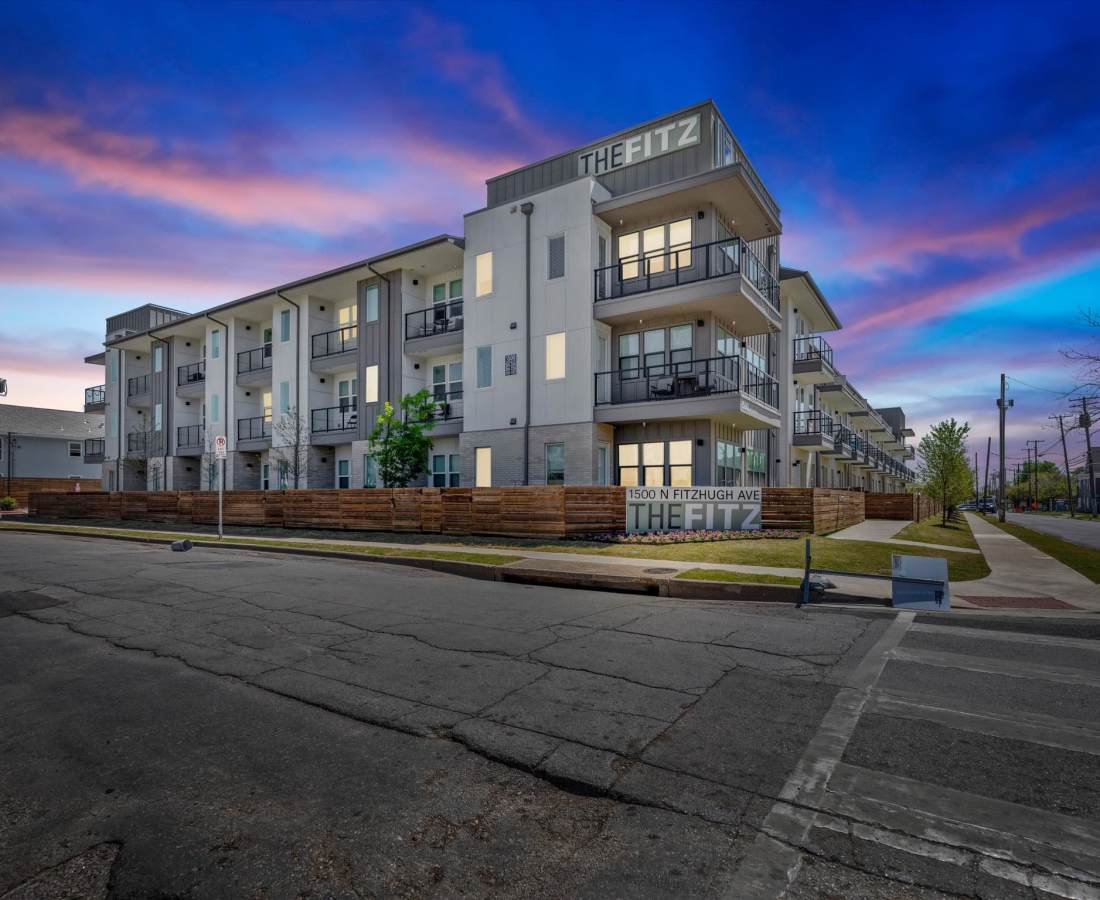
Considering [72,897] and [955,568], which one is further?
[955,568]

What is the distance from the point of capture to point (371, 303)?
28.9 meters

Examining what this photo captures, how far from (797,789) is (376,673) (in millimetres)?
3598

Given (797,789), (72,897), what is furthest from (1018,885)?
(72,897)

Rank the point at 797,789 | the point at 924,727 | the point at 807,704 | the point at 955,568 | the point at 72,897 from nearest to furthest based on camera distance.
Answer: the point at 72,897
the point at 797,789
the point at 924,727
the point at 807,704
the point at 955,568

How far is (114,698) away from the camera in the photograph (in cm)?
491

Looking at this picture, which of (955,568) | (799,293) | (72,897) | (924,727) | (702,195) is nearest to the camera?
(72,897)

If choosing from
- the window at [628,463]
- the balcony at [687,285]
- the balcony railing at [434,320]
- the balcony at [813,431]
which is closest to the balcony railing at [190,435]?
the balcony railing at [434,320]

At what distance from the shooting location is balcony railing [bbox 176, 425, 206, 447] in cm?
3709

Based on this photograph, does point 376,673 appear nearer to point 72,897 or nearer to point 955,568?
point 72,897

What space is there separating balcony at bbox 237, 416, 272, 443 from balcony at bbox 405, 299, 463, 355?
10945mm

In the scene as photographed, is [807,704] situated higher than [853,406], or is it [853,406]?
[853,406]

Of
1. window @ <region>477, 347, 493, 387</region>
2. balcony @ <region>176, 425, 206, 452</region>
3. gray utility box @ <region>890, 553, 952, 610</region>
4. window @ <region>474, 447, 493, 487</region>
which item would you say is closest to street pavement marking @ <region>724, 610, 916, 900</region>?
gray utility box @ <region>890, 553, 952, 610</region>

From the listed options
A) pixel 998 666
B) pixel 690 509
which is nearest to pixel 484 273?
pixel 690 509

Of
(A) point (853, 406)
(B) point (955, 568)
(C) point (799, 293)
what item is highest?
(C) point (799, 293)
